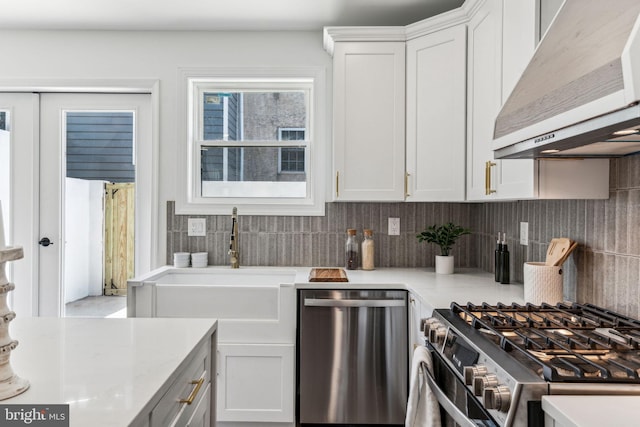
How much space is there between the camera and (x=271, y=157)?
10.3 ft

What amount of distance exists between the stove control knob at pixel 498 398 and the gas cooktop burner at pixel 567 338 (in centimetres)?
9

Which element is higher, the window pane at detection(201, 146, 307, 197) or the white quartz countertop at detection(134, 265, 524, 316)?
the window pane at detection(201, 146, 307, 197)

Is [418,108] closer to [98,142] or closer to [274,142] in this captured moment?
[274,142]

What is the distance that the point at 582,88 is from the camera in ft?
3.39

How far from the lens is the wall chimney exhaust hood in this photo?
34.9 inches

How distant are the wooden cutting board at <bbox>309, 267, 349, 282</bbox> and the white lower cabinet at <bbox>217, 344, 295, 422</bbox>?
392 millimetres

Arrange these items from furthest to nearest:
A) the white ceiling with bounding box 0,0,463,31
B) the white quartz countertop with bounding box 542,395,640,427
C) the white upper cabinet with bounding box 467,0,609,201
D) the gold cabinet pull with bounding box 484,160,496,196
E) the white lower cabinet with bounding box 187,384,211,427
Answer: the white ceiling with bounding box 0,0,463,31, the gold cabinet pull with bounding box 484,160,496,196, the white upper cabinet with bounding box 467,0,609,201, the white lower cabinet with bounding box 187,384,211,427, the white quartz countertop with bounding box 542,395,640,427

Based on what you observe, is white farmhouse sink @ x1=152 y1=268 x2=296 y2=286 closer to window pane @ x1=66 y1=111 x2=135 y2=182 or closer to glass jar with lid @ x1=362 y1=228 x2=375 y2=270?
glass jar with lid @ x1=362 y1=228 x2=375 y2=270

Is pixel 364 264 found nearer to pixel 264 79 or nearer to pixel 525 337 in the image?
pixel 264 79

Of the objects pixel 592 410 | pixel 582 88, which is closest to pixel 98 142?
pixel 582 88

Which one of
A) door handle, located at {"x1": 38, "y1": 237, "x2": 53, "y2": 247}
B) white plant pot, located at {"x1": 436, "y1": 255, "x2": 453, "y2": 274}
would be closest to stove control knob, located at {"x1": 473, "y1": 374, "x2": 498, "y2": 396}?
white plant pot, located at {"x1": 436, "y1": 255, "x2": 453, "y2": 274}

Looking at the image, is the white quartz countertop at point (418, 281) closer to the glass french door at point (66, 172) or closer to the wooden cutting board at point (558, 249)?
the wooden cutting board at point (558, 249)

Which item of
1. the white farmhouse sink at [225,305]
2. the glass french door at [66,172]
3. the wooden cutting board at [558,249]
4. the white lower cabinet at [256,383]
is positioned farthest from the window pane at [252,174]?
the wooden cutting board at [558,249]

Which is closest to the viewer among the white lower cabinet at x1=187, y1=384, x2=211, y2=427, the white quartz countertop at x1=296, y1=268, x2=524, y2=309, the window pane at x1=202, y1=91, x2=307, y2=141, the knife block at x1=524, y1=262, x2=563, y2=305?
the white lower cabinet at x1=187, y1=384, x2=211, y2=427
